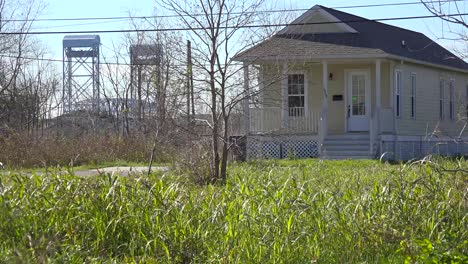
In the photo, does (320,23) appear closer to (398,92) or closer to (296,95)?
(296,95)

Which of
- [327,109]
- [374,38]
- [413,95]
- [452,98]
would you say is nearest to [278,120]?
[327,109]

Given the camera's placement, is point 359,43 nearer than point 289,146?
No

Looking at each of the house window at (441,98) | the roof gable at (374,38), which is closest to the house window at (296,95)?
the roof gable at (374,38)

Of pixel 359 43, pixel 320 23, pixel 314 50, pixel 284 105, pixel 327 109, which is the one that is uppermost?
pixel 320 23

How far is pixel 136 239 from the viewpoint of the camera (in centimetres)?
783

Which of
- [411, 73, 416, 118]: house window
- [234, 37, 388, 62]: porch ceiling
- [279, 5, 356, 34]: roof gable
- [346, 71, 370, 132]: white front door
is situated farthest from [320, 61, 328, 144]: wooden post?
[411, 73, 416, 118]: house window

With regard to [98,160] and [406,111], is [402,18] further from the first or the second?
[98,160]

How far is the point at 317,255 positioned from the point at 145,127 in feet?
72.3

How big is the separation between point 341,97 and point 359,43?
211 cm

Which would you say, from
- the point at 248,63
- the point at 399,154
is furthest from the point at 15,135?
the point at 399,154

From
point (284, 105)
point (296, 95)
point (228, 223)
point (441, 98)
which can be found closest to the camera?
point (228, 223)

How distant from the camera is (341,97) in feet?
90.4

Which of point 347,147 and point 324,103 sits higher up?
point 324,103

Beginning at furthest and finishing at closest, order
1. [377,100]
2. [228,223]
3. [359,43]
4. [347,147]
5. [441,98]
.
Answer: [441,98], [359,43], [377,100], [347,147], [228,223]
